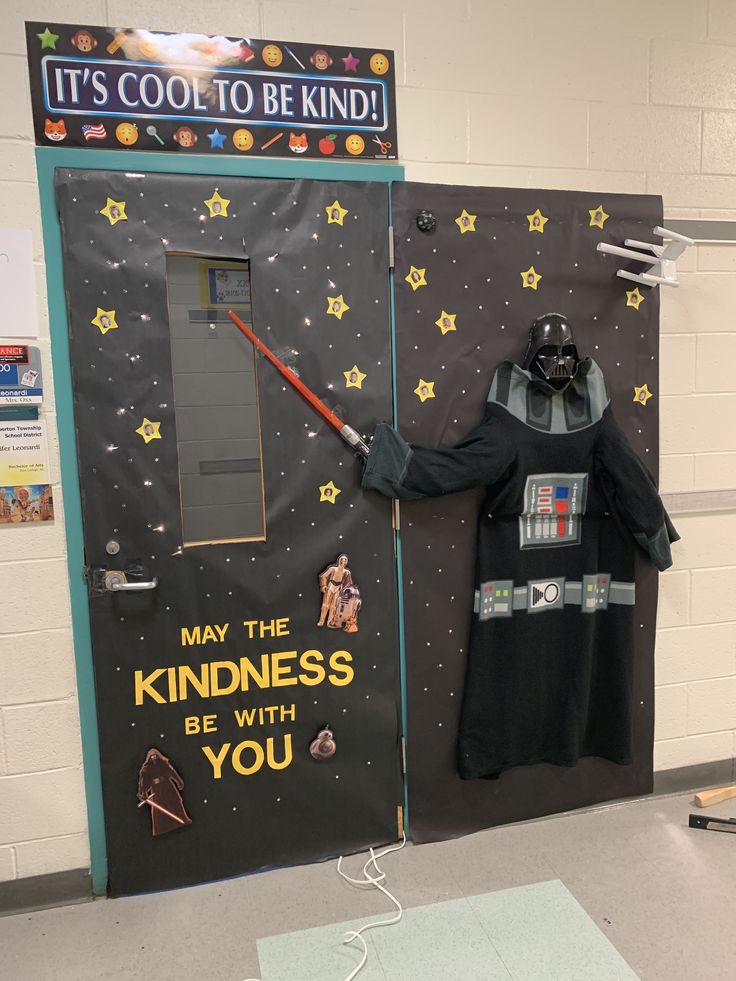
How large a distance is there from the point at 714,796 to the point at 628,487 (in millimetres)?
1127

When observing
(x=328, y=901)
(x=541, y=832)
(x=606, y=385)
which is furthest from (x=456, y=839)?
(x=606, y=385)

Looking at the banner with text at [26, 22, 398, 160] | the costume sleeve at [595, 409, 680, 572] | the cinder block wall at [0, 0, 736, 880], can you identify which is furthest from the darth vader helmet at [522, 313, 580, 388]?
the banner with text at [26, 22, 398, 160]

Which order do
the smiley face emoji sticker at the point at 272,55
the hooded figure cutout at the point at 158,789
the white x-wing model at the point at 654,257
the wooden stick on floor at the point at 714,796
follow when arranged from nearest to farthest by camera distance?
1. the smiley face emoji sticker at the point at 272,55
2. the hooded figure cutout at the point at 158,789
3. the white x-wing model at the point at 654,257
4. the wooden stick on floor at the point at 714,796

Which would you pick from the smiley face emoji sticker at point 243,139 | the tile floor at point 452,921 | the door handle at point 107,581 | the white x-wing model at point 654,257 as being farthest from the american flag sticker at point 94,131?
the tile floor at point 452,921

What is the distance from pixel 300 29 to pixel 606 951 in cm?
252

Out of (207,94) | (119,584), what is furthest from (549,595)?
(207,94)

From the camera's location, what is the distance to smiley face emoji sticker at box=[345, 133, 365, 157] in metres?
2.06

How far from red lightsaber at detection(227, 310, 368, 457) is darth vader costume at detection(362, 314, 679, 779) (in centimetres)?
6

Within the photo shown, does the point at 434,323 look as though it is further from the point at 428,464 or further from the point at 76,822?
the point at 76,822

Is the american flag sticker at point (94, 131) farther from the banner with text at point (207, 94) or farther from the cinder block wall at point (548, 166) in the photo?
the cinder block wall at point (548, 166)

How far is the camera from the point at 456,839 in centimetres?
235

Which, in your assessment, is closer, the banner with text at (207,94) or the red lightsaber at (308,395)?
the banner with text at (207,94)

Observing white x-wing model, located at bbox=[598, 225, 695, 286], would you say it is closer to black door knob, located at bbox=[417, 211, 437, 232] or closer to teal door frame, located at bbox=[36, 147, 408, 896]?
black door knob, located at bbox=[417, 211, 437, 232]

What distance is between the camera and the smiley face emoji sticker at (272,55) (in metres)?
1.97
